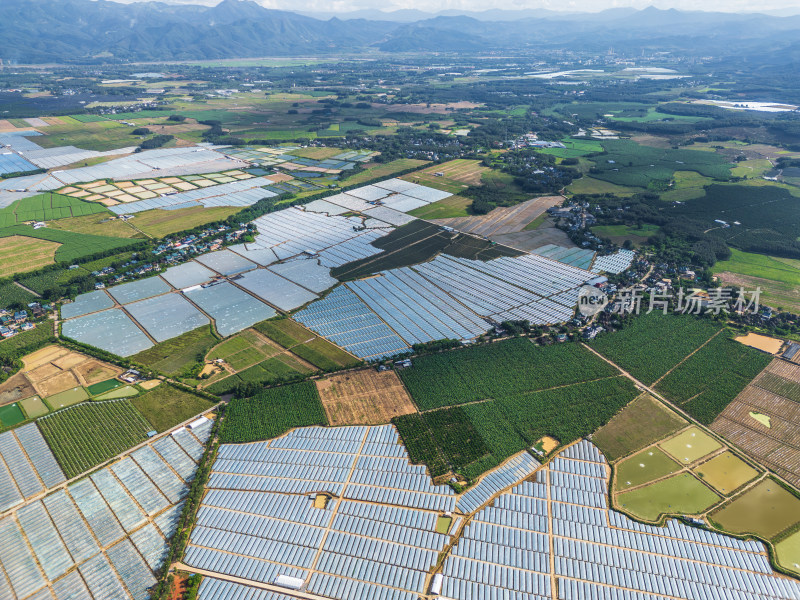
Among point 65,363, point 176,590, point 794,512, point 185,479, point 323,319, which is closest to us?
point 176,590

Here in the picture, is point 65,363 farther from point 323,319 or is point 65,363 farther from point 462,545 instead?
point 462,545

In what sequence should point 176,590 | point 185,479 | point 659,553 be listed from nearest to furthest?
point 176,590 → point 659,553 → point 185,479

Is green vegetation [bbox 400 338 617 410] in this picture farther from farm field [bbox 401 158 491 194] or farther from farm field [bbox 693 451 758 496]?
farm field [bbox 401 158 491 194]

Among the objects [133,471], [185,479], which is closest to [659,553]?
[185,479]

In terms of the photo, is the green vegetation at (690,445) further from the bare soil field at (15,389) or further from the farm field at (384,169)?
the farm field at (384,169)

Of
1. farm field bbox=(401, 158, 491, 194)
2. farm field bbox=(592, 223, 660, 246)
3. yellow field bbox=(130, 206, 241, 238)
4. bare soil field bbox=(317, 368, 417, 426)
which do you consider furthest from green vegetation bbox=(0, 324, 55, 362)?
farm field bbox=(592, 223, 660, 246)

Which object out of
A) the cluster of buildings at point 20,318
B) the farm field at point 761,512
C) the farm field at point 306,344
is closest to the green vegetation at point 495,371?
the farm field at point 306,344

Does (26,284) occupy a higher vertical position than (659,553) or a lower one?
higher

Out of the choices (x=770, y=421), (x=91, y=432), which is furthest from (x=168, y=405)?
(x=770, y=421)
